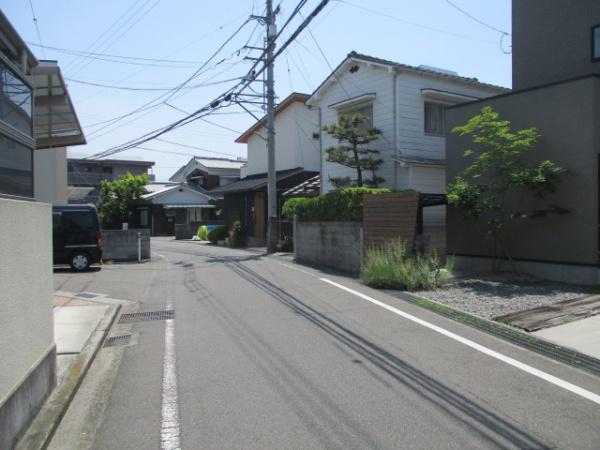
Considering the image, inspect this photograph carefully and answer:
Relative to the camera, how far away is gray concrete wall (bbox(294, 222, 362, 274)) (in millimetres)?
14625

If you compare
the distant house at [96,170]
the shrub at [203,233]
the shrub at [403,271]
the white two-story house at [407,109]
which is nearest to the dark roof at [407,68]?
the white two-story house at [407,109]

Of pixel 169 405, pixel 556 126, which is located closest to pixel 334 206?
pixel 556 126

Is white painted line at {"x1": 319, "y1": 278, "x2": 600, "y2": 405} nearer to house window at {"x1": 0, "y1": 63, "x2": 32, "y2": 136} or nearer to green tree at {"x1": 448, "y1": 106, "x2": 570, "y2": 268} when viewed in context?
green tree at {"x1": 448, "y1": 106, "x2": 570, "y2": 268}

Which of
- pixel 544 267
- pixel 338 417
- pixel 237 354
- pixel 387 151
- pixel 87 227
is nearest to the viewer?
pixel 338 417

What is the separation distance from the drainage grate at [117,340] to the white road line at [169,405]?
64cm

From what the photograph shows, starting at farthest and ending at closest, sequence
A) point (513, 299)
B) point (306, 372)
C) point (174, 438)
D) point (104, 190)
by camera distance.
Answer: point (104, 190) → point (513, 299) → point (306, 372) → point (174, 438)

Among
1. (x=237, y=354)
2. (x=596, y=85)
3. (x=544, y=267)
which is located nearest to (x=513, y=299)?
(x=544, y=267)

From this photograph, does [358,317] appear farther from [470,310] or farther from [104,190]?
[104,190]

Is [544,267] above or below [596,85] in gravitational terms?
below

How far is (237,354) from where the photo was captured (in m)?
6.33

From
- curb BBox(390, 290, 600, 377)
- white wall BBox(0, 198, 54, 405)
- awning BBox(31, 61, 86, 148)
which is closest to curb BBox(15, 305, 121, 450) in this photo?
white wall BBox(0, 198, 54, 405)

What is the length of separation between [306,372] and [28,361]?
2733 mm

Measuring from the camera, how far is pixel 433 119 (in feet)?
63.3

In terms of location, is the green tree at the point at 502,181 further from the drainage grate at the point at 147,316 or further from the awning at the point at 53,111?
the awning at the point at 53,111
